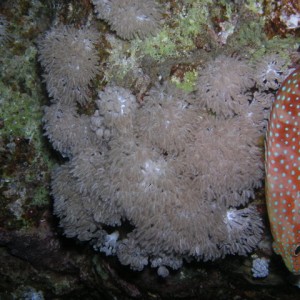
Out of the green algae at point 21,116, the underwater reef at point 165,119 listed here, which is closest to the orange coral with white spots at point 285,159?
the underwater reef at point 165,119

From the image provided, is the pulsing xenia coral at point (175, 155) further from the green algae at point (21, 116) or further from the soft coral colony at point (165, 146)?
the green algae at point (21, 116)

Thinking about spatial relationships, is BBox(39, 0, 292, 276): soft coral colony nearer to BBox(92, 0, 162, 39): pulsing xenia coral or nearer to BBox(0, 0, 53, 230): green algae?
BBox(92, 0, 162, 39): pulsing xenia coral

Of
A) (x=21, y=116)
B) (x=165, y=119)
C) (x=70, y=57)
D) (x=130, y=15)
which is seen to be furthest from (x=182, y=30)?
(x=21, y=116)

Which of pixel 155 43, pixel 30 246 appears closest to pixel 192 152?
pixel 155 43

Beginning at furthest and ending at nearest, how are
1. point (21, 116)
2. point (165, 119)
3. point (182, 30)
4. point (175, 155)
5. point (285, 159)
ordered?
point (21, 116) → point (182, 30) → point (175, 155) → point (165, 119) → point (285, 159)

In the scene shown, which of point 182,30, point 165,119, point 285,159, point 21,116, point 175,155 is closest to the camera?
point 285,159

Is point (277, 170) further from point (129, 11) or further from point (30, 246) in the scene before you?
point (30, 246)

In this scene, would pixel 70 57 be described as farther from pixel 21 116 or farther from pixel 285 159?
A: pixel 285 159
